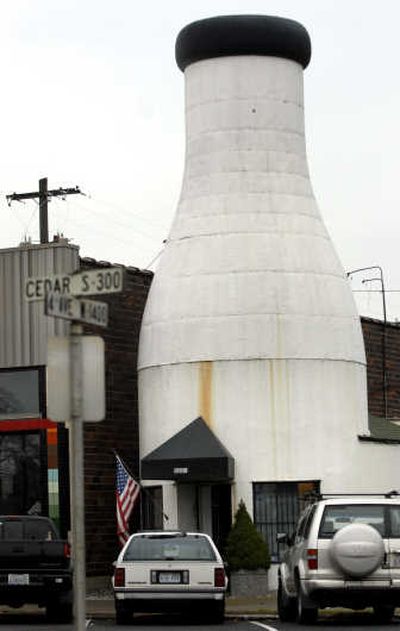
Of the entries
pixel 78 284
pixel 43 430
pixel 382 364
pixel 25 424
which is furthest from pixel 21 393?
pixel 78 284

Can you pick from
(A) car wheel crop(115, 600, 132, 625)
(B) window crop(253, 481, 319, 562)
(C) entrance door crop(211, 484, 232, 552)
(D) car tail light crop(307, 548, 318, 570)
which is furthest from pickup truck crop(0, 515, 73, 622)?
(C) entrance door crop(211, 484, 232, 552)

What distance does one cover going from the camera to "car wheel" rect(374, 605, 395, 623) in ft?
80.7

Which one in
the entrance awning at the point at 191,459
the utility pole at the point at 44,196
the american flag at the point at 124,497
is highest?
the utility pole at the point at 44,196

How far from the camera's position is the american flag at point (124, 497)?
33.6 metres

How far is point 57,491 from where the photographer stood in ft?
110

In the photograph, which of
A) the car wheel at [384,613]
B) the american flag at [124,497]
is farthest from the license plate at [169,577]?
the american flag at [124,497]

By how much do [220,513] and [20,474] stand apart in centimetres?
432

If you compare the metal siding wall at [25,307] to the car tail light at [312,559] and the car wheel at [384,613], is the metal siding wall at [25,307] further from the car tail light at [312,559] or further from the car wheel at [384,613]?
the car tail light at [312,559]

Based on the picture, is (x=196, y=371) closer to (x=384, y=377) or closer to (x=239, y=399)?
(x=239, y=399)

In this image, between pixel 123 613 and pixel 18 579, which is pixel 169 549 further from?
pixel 18 579

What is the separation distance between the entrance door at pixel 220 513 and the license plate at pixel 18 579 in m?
9.95

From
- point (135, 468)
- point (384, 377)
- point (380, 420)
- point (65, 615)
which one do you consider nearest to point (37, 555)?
point (65, 615)

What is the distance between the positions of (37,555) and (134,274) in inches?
502

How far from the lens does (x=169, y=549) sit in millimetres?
24344
